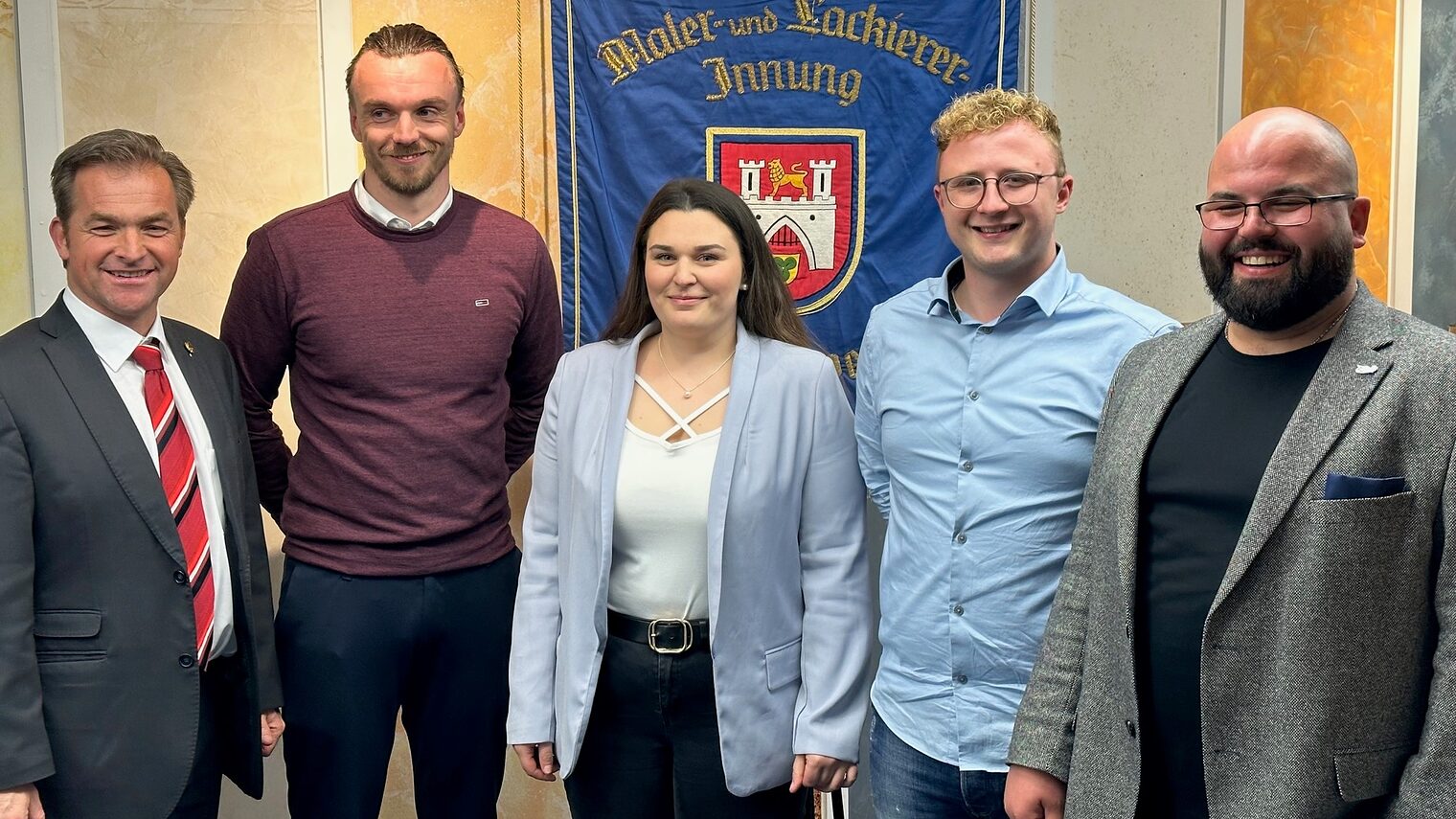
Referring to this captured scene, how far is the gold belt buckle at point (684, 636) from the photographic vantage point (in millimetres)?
2064

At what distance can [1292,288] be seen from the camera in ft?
5.12

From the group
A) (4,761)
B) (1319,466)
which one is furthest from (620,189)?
(1319,466)

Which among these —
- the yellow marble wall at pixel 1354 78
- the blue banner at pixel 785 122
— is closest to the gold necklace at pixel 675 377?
the blue banner at pixel 785 122

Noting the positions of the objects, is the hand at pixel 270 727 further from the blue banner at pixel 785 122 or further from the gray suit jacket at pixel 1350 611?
the gray suit jacket at pixel 1350 611

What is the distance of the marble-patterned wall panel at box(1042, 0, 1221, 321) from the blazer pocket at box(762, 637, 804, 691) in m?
1.66

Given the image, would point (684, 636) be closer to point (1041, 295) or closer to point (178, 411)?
point (1041, 295)

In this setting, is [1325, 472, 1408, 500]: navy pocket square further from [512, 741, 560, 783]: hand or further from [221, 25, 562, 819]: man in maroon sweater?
[221, 25, 562, 819]: man in maroon sweater

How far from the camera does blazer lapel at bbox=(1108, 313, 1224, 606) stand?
5.47 feet

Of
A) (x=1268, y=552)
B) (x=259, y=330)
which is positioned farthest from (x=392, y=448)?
(x=1268, y=552)

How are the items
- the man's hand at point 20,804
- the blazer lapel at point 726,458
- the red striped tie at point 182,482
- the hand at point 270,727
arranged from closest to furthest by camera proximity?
the man's hand at point 20,804
the blazer lapel at point 726,458
the red striped tie at point 182,482
the hand at point 270,727

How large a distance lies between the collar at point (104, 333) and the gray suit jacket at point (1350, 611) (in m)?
1.74

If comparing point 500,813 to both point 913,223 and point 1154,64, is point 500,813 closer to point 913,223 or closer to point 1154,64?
point 913,223

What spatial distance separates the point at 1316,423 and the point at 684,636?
1008 mm

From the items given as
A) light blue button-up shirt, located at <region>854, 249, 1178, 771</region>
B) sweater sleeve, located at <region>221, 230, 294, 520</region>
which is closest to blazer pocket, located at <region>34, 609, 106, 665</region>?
sweater sleeve, located at <region>221, 230, 294, 520</region>
